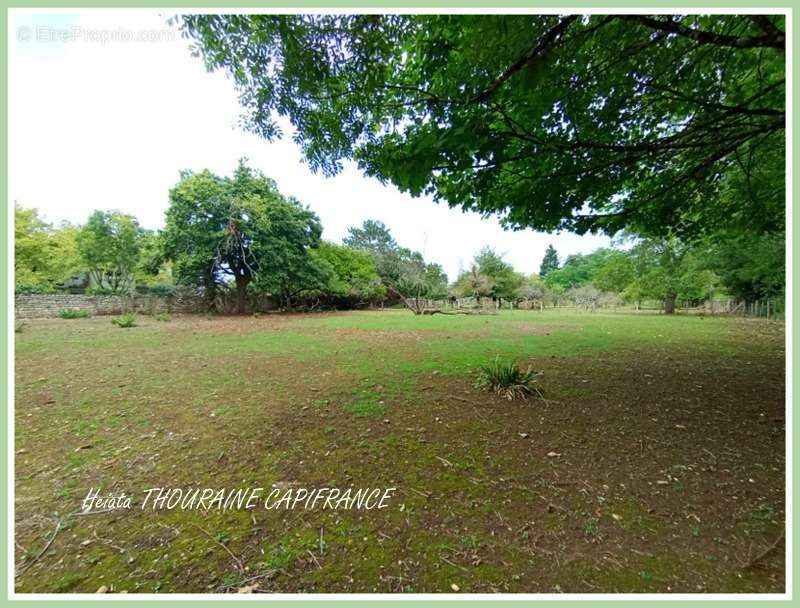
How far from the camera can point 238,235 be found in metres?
16.4

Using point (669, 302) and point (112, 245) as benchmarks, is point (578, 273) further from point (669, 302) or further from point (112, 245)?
point (112, 245)

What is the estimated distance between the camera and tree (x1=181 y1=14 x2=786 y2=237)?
2.43 m

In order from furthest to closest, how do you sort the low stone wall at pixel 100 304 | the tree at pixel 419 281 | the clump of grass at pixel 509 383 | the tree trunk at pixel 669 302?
1. the tree at pixel 419 281
2. the tree trunk at pixel 669 302
3. the low stone wall at pixel 100 304
4. the clump of grass at pixel 509 383

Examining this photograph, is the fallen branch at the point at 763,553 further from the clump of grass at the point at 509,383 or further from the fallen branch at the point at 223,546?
the fallen branch at the point at 223,546

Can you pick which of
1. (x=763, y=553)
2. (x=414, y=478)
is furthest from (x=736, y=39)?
(x=414, y=478)

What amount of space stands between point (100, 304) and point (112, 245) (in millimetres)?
5836

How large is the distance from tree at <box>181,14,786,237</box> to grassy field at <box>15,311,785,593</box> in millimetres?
2885

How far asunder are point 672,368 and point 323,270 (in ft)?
61.0

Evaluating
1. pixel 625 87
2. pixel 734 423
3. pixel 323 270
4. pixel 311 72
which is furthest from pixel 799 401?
pixel 323 270

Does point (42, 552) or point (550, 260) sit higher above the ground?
point (550, 260)

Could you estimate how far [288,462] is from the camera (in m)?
2.46

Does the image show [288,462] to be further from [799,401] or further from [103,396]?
[799,401]

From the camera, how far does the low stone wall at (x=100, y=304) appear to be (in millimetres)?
14641

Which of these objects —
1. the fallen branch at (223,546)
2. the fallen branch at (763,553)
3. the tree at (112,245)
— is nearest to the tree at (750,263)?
the fallen branch at (763,553)
